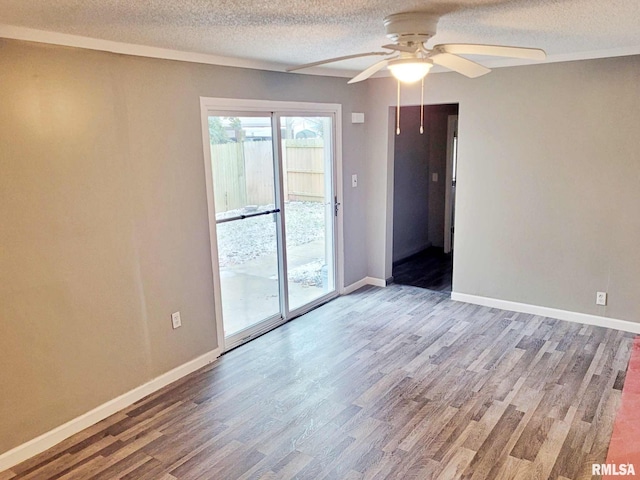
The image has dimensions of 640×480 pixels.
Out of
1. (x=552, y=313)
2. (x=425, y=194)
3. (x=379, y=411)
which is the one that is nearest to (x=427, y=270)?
(x=425, y=194)

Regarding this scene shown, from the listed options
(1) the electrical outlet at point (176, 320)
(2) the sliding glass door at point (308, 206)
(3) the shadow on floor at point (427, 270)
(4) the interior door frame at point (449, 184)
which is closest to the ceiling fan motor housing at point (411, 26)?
(2) the sliding glass door at point (308, 206)

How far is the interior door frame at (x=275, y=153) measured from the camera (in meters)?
3.71

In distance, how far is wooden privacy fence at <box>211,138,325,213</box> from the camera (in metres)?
3.95

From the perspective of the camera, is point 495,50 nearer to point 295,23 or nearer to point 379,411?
point 295,23

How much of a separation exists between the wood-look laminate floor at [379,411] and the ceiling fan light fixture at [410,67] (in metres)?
2.04

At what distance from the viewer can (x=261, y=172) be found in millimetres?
4266

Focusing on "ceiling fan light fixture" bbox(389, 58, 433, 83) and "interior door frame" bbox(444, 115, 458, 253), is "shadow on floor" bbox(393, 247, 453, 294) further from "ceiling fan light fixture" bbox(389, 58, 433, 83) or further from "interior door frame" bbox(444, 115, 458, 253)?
"ceiling fan light fixture" bbox(389, 58, 433, 83)

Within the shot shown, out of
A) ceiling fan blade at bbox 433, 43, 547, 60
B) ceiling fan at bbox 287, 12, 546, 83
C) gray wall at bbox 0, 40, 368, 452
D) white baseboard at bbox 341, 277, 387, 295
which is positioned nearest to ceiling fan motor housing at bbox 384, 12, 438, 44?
ceiling fan at bbox 287, 12, 546, 83

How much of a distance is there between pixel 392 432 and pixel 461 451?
404 mm

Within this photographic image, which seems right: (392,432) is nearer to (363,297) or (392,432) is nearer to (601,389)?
(601,389)

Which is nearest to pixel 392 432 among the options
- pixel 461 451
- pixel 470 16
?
pixel 461 451

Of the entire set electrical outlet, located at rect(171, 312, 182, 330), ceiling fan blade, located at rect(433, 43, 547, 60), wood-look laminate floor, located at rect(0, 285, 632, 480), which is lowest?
wood-look laminate floor, located at rect(0, 285, 632, 480)

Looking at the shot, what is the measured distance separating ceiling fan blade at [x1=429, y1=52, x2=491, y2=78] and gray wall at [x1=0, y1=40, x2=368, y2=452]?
5.74ft

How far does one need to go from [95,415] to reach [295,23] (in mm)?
2656
